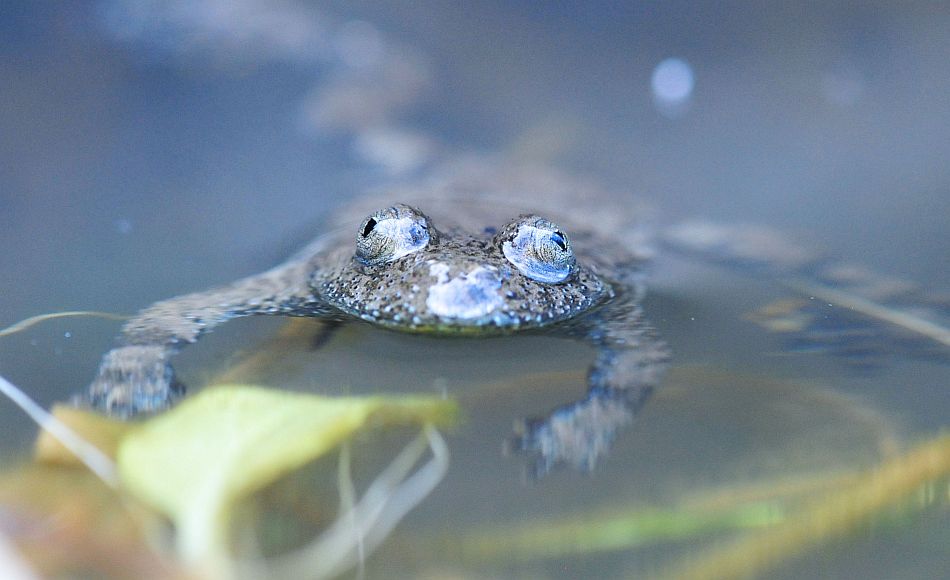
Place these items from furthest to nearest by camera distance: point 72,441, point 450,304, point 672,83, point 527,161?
point 672,83 → point 527,161 → point 450,304 → point 72,441

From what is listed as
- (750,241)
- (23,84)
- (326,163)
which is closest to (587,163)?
(750,241)

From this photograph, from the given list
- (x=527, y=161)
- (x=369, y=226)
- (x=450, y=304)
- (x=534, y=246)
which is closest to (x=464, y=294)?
(x=450, y=304)

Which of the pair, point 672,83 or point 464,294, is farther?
point 672,83

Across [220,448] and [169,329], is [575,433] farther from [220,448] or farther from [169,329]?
[169,329]

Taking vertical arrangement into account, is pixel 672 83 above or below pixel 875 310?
above

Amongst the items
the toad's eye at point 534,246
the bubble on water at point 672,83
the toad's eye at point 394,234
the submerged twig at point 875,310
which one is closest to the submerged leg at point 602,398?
the toad's eye at point 534,246

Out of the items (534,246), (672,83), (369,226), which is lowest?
(534,246)

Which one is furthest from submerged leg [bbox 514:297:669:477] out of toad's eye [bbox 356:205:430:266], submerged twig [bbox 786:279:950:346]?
submerged twig [bbox 786:279:950:346]
